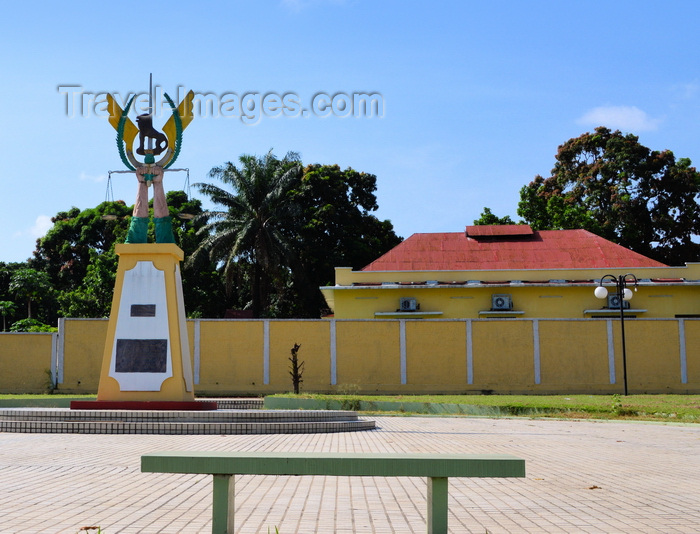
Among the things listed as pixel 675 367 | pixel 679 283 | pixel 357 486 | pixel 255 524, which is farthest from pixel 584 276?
pixel 255 524

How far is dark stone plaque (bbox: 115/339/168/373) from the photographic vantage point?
1479cm

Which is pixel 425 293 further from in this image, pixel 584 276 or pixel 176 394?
pixel 176 394

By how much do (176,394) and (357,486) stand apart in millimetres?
8843

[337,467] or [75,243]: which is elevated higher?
[75,243]

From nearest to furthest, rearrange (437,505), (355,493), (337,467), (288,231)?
(437,505) → (337,467) → (355,493) → (288,231)

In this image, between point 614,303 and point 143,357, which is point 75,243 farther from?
point 143,357

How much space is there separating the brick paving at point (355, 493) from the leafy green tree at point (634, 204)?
3167cm

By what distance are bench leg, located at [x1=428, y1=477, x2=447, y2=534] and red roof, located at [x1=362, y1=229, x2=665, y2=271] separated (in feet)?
81.7

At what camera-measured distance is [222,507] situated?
438cm

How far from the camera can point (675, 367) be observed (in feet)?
80.7

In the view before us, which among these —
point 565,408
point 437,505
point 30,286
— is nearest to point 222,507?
point 437,505

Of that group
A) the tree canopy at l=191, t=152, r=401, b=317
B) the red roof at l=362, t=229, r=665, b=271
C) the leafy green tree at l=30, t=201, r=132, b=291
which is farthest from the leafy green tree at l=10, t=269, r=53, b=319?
the red roof at l=362, t=229, r=665, b=271

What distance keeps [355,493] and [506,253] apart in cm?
2520

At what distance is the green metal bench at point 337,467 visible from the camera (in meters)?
4.36
